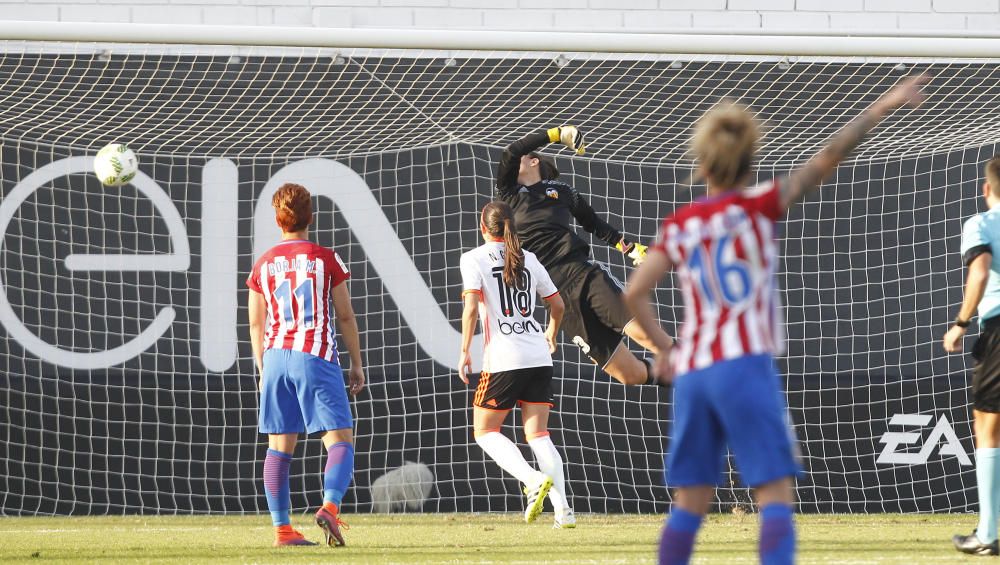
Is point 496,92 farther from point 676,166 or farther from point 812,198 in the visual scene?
point 812,198

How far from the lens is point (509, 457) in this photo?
6.97 metres

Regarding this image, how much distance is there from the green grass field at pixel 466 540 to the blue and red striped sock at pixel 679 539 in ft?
6.02

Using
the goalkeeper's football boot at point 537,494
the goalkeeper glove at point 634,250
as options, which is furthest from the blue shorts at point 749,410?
the goalkeeper glove at point 634,250

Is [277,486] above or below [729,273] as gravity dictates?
below

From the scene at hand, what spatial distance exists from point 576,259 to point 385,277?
2.56 metres

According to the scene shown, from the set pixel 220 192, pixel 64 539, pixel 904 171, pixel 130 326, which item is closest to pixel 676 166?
pixel 904 171

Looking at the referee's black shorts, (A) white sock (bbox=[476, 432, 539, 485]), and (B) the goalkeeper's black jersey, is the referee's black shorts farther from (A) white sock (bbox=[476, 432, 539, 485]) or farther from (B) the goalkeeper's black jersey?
(B) the goalkeeper's black jersey

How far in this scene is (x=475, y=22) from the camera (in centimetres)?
1151

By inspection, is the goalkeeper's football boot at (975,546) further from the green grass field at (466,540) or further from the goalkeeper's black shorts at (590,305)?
the goalkeeper's black shorts at (590,305)

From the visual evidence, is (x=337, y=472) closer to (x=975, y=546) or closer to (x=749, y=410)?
(x=975, y=546)

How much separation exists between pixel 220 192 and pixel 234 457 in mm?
2013

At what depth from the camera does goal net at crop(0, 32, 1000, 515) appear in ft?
32.1

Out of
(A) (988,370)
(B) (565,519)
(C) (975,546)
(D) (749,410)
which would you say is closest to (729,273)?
(D) (749,410)

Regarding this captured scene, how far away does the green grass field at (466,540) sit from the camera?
562 centimetres
